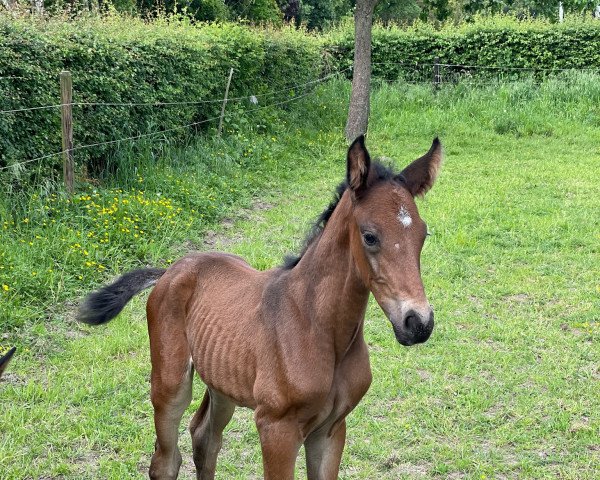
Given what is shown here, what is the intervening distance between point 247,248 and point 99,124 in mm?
2468

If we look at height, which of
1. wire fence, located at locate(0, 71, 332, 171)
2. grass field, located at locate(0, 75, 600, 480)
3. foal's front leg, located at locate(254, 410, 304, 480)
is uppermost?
wire fence, located at locate(0, 71, 332, 171)

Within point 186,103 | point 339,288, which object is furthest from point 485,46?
point 339,288

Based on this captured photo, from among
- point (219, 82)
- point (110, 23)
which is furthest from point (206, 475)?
point (219, 82)

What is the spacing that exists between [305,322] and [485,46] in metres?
17.4

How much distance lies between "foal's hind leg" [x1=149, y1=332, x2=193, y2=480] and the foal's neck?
2.96 feet

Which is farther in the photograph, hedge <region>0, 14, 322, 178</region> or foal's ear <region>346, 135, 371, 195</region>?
hedge <region>0, 14, 322, 178</region>

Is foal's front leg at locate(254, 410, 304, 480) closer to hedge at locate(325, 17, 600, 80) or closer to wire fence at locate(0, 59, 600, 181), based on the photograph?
wire fence at locate(0, 59, 600, 181)

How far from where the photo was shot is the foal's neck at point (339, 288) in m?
3.16

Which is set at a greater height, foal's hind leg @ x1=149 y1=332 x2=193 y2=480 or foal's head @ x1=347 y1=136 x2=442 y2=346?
foal's head @ x1=347 y1=136 x2=442 y2=346

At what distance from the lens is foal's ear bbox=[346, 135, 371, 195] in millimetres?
2943

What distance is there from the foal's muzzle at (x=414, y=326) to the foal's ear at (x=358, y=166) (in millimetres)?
590

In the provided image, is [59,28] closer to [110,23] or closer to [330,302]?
[110,23]

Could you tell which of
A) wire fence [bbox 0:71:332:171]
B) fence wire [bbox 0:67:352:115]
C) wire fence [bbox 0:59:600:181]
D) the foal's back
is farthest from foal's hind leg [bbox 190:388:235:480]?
wire fence [bbox 0:59:600:181]

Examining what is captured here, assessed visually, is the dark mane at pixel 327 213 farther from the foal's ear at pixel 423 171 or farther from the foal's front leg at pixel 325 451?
the foal's front leg at pixel 325 451
